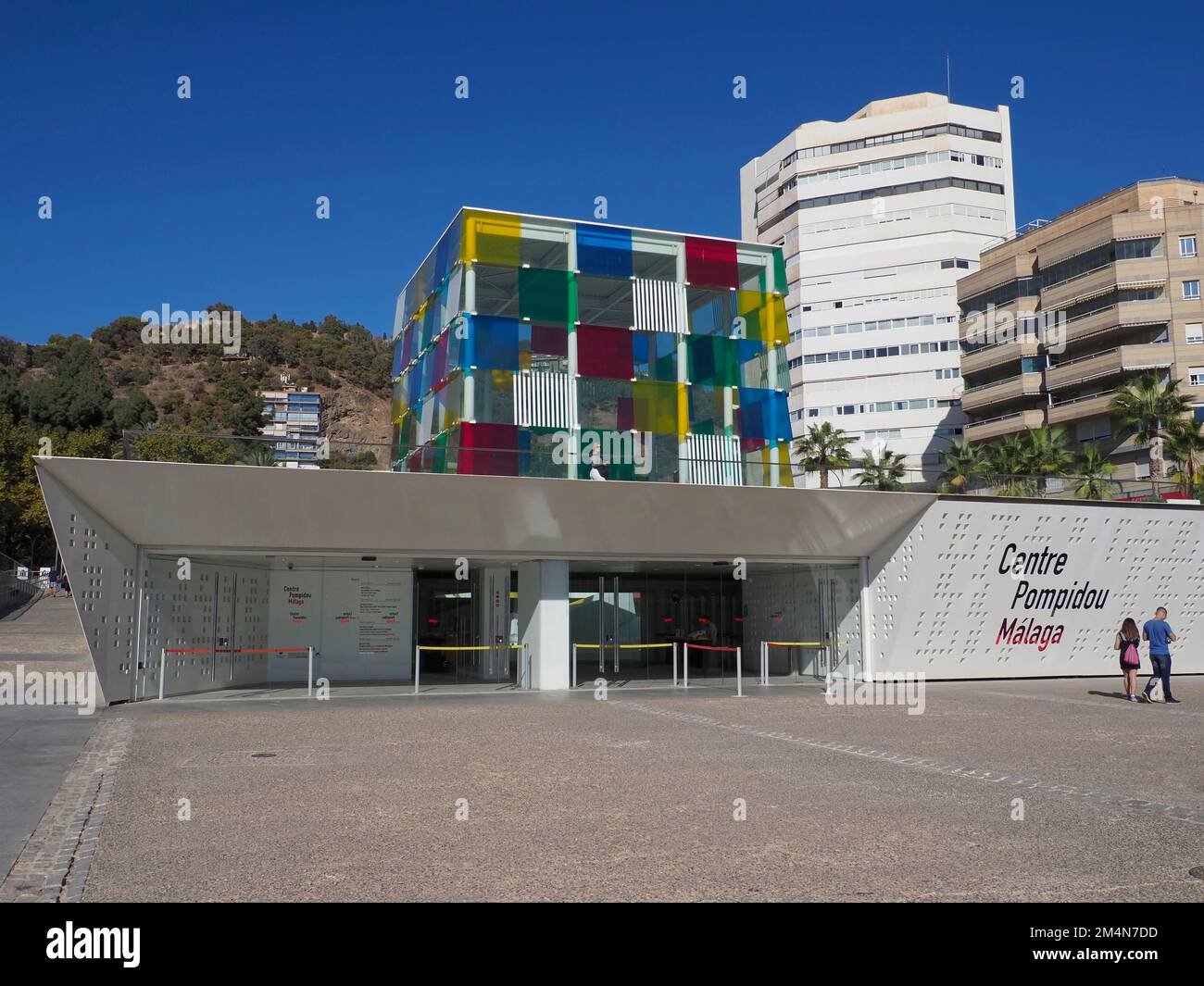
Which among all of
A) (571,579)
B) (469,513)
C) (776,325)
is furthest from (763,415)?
(469,513)

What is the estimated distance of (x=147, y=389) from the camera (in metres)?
103

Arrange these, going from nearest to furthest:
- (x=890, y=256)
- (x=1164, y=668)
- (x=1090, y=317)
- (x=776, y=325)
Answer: (x=1164, y=668) → (x=776, y=325) → (x=1090, y=317) → (x=890, y=256)

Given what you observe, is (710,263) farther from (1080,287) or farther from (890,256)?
(890,256)

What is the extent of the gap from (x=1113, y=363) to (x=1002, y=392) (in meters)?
9.35

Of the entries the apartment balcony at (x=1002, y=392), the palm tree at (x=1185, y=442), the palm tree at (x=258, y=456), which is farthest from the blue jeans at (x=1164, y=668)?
the apartment balcony at (x=1002, y=392)

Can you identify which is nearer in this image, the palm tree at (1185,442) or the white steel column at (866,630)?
the white steel column at (866,630)

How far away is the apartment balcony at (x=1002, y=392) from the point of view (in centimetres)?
6606

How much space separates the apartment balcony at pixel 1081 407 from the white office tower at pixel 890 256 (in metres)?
14.1

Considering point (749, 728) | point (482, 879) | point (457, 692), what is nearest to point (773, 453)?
point (457, 692)

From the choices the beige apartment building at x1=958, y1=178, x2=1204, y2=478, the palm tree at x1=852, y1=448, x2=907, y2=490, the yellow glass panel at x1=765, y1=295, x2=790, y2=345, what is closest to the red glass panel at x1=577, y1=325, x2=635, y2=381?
the yellow glass panel at x1=765, y1=295, x2=790, y2=345

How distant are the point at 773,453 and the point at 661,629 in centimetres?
608

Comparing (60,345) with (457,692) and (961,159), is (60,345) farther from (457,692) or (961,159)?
(457,692)

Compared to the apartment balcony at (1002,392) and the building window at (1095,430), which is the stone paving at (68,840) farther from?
the apartment balcony at (1002,392)
